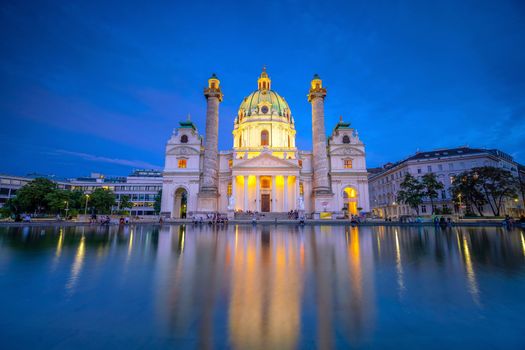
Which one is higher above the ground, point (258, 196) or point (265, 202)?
point (258, 196)

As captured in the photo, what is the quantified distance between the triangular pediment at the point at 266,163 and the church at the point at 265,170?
0.63 ft

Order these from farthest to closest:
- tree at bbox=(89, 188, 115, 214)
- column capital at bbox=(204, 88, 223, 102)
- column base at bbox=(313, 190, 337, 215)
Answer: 1. tree at bbox=(89, 188, 115, 214)
2. column capital at bbox=(204, 88, 223, 102)
3. column base at bbox=(313, 190, 337, 215)

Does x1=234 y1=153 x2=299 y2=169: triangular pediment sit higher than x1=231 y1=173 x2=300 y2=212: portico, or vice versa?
x1=234 y1=153 x2=299 y2=169: triangular pediment

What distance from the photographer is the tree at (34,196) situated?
46125 millimetres

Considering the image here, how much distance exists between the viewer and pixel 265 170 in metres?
51.1

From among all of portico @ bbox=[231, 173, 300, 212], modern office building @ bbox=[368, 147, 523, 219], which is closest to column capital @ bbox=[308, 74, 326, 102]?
portico @ bbox=[231, 173, 300, 212]

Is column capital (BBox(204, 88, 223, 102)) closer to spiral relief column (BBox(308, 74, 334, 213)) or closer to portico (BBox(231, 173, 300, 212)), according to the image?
portico (BBox(231, 173, 300, 212))

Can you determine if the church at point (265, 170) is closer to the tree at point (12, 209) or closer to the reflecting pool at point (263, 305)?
the tree at point (12, 209)

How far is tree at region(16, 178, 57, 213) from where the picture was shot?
151 feet

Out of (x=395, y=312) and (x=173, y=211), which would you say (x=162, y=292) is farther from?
(x=173, y=211)

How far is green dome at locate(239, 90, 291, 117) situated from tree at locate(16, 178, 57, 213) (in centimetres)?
4201

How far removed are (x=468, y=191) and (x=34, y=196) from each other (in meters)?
73.8

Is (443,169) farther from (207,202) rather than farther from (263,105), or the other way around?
(207,202)

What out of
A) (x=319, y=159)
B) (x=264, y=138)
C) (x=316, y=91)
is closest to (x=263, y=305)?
(x=319, y=159)
